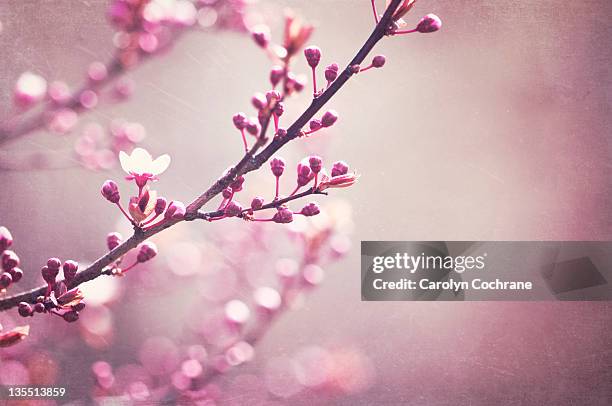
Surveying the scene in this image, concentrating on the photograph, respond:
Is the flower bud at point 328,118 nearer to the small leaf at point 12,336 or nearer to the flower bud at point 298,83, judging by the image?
the flower bud at point 298,83

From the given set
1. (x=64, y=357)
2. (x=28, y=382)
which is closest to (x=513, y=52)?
(x=64, y=357)

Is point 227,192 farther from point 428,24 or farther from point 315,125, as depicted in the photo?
point 428,24

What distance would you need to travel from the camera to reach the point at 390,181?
1.49 meters

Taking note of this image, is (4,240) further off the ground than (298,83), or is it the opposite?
(298,83)

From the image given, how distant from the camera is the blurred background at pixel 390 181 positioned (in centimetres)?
144

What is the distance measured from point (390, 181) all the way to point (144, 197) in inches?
36.7

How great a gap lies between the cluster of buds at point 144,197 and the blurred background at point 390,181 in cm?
76

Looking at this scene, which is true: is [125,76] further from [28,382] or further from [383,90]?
[28,382]

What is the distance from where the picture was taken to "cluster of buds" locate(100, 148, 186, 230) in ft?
2.18

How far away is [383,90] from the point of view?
152 cm

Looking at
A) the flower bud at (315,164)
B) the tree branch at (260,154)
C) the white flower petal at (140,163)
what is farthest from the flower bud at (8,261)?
the flower bud at (315,164)

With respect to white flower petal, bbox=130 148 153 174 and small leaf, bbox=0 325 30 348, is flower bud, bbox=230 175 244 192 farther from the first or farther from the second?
small leaf, bbox=0 325 30 348

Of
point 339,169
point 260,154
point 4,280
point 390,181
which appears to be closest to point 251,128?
point 260,154

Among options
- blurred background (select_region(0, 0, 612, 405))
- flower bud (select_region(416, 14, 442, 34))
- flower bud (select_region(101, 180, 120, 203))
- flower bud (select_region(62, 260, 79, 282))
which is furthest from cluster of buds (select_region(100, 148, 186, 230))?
blurred background (select_region(0, 0, 612, 405))
